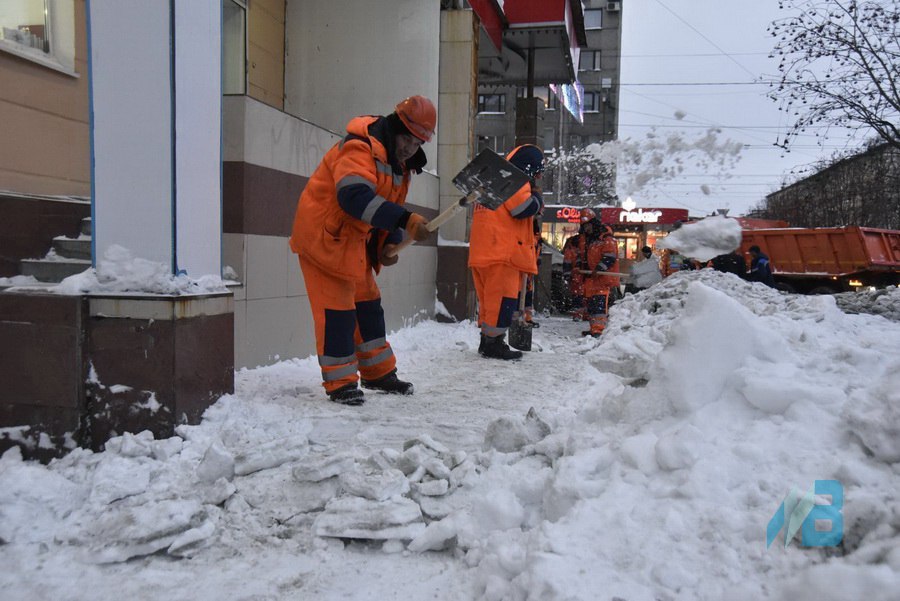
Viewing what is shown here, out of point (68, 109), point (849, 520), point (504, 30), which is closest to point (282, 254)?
point (68, 109)

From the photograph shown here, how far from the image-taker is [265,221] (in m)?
4.45

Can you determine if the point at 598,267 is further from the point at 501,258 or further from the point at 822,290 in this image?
the point at 822,290

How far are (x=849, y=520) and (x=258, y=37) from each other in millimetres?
6950

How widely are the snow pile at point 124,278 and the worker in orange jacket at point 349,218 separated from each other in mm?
861

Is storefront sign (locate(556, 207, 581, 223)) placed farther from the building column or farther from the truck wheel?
the building column

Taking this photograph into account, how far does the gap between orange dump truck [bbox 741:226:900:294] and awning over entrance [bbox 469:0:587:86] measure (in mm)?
6830

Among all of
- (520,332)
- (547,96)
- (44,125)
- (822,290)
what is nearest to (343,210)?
(44,125)

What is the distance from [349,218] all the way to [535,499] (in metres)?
2.01

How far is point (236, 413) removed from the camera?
9.75 feet

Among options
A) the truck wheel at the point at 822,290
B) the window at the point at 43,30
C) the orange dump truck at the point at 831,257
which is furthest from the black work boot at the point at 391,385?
the truck wheel at the point at 822,290

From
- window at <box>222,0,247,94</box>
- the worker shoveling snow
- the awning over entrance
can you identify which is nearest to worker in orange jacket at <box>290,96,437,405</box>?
the worker shoveling snow

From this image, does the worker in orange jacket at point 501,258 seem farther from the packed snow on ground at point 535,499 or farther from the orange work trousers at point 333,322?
the packed snow on ground at point 535,499

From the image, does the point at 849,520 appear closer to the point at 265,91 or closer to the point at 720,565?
the point at 720,565

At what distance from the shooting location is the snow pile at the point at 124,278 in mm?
2672
